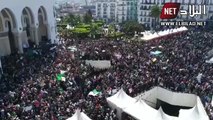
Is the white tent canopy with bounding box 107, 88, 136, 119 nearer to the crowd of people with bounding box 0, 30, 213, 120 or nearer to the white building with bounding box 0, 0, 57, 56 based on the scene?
the crowd of people with bounding box 0, 30, 213, 120

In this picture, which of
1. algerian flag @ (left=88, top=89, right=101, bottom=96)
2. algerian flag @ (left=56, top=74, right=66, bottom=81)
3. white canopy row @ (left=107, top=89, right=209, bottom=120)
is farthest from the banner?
white canopy row @ (left=107, top=89, right=209, bottom=120)

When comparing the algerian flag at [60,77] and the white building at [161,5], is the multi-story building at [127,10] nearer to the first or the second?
the white building at [161,5]

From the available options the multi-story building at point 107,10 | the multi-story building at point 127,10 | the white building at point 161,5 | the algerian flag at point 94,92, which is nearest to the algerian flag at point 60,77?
the algerian flag at point 94,92

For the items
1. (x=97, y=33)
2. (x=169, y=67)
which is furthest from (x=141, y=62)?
(x=97, y=33)

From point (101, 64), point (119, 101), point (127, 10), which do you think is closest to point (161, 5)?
point (127, 10)

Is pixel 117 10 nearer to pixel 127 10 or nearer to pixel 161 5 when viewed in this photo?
pixel 127 10
